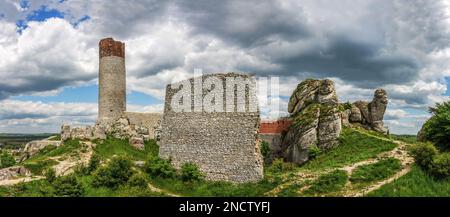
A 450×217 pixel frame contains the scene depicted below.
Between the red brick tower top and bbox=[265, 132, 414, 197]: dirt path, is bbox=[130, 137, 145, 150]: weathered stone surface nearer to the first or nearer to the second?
the red brick tower top

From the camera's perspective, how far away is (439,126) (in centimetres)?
1602

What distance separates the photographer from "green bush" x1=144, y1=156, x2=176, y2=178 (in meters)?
17.5

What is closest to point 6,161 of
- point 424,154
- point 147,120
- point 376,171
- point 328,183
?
point 147,120

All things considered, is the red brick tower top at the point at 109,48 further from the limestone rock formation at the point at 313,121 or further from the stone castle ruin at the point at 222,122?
the limestone rock formation at the point at 313,121

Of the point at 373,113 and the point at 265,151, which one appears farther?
the point at 265,151

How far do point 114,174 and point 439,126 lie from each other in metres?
14.9

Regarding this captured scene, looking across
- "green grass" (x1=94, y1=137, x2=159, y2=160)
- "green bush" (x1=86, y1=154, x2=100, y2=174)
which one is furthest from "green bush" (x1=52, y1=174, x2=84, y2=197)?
"green grass" (x1=94, y1=137, x2=159, y2=160)

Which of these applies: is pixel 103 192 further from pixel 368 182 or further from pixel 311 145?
pixel 311 145

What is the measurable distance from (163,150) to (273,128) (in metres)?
14.1

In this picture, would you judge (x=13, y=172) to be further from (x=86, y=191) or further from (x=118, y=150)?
(x=118, y=150)

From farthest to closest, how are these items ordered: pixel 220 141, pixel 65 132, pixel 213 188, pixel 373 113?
pixel 373 113, pixel 65 132, pixel 220 141, pixel 213 188

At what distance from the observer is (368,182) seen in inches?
573
